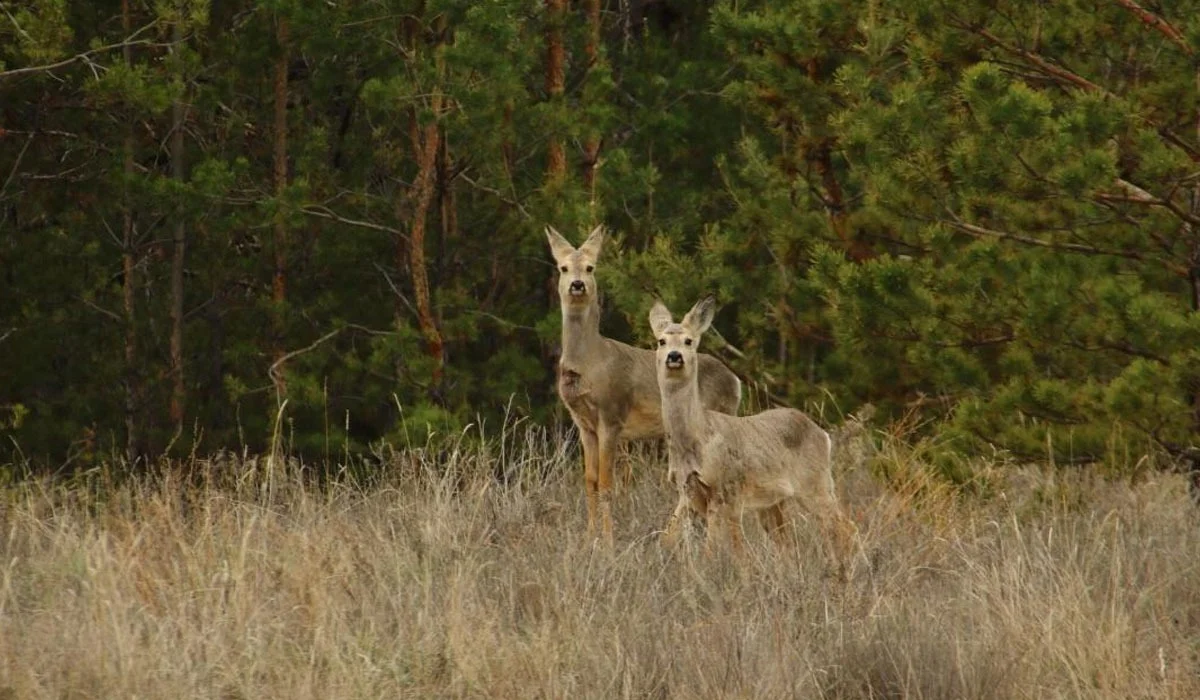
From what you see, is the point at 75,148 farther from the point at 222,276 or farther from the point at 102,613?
the point at 102,613

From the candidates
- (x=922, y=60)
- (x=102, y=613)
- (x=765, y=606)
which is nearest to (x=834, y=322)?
(x=922, y=60)

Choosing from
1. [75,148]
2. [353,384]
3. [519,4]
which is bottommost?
[353,384]

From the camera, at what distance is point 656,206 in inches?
758

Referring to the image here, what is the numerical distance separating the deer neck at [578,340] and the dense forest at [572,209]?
132cm

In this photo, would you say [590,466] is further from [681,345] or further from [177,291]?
[177,291]

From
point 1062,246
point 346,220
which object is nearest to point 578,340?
point 1062,246

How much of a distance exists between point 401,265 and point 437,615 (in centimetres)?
1089

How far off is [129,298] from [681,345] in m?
9.53

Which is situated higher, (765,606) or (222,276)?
(765,606)

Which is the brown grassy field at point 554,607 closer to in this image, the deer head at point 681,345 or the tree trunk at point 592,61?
the deer head at point 681,345

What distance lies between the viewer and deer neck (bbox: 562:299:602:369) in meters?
11.2

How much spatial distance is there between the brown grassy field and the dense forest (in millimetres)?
1176

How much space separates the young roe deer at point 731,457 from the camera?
30.2 feet

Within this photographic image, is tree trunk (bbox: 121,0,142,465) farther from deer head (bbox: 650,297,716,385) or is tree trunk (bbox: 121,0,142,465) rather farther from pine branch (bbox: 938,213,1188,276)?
pine branch (bbox: 938,213,1188,276)
